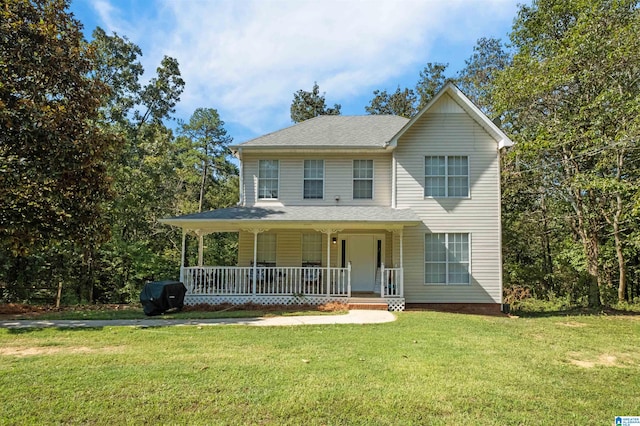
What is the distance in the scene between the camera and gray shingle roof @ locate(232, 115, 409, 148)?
15.1 m

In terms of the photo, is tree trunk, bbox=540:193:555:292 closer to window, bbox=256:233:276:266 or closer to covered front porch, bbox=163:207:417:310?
covered front porch, bbox=163:207:417:310

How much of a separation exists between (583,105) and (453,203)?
21.4 ft

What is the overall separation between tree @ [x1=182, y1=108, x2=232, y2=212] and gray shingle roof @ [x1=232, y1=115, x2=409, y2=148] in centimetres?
1975

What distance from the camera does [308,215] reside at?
13.8 metres

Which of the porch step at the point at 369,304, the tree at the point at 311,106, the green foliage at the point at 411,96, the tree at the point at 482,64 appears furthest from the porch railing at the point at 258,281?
the tree at the point at 311,106

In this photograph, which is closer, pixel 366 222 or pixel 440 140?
pixel 366 222

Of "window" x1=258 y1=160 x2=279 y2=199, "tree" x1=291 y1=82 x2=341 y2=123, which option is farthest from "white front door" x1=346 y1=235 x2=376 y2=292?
"tree" x1=291 y1=82 x2=341 y2=123

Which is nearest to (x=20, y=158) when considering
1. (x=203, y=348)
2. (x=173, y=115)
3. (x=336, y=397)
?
(x=203, y=348)

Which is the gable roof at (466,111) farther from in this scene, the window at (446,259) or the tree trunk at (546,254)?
the tree trunk at (546,254)

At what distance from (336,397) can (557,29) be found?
A: 720 inches

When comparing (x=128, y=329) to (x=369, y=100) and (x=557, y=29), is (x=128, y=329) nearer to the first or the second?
(x=557, y=29)

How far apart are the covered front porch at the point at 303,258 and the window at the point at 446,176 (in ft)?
5.33

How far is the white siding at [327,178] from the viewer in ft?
49.4

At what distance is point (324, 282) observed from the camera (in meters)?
14.6
